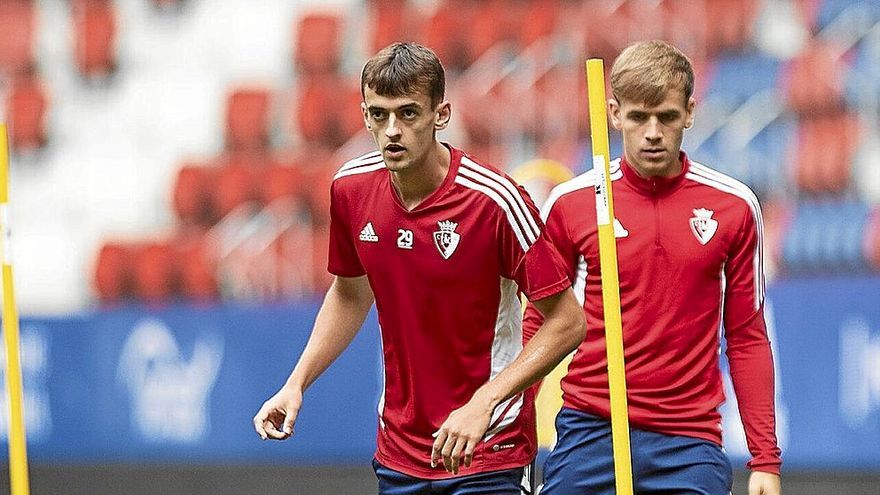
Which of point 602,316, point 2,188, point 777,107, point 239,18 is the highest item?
point 239,18

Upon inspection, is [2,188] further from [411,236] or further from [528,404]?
[528,404]

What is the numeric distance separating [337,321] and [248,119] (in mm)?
4322

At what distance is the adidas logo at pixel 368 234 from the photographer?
414 cm

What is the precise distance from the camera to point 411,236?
4082 millimetres

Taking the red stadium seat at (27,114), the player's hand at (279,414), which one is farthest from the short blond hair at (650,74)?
the red stadium seat at (27,114)

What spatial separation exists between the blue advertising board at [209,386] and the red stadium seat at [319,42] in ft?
4.02

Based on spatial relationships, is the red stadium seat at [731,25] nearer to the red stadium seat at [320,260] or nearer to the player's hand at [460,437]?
the red stadium seat at [320,260]

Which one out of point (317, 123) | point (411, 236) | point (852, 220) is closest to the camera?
point (411, 236)

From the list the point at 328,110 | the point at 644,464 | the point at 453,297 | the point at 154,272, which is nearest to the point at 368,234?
the point at 453,297

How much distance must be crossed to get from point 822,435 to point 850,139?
4.48 feet

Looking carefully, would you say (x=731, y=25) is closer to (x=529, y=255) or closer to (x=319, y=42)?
(x=319, y=42)

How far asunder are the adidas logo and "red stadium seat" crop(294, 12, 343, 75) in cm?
441

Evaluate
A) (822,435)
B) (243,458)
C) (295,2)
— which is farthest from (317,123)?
(822,435)

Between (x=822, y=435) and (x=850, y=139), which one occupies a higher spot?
(x=850, y=139)
